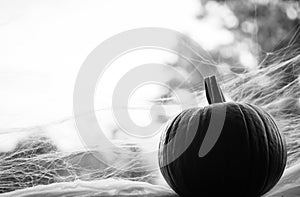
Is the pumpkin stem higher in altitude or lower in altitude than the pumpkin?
higher

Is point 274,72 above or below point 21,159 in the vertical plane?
above

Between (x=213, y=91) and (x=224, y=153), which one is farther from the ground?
(x=213, y=91)

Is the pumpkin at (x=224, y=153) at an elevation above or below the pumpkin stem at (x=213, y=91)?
below

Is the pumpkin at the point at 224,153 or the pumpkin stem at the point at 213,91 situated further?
the pumpkin stem at the point at 213,91

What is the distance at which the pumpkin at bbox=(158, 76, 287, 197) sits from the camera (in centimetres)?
73

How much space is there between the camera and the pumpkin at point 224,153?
2.39 feet

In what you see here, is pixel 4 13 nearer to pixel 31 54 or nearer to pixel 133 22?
pixel 31 54

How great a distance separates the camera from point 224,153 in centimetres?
73

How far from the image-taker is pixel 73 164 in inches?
38.7

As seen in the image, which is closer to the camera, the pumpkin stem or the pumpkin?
the pumpkin

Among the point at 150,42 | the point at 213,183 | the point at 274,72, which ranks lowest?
the point at 213,183

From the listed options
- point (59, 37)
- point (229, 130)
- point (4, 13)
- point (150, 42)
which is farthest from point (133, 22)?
point (229, 130)

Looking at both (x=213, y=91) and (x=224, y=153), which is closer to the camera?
(x=224, y=153)

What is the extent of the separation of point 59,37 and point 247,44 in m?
0.49
